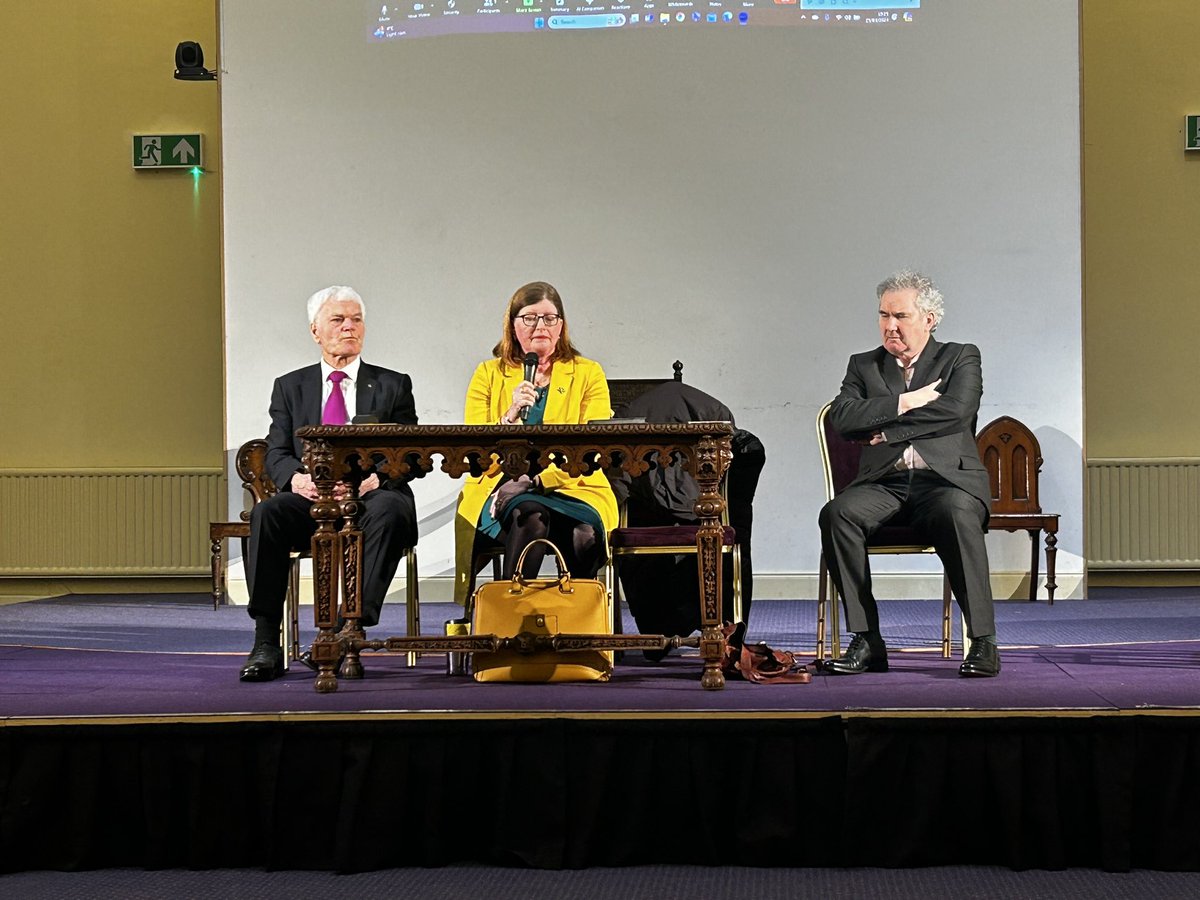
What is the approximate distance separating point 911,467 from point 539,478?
3.33ft

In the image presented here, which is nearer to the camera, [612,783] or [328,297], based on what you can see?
[612,783]

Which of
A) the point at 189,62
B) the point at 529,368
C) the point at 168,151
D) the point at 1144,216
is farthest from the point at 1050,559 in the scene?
the point at 168,151

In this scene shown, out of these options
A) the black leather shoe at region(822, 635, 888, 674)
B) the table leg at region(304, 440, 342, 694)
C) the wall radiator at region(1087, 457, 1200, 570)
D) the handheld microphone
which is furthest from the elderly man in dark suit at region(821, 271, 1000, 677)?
the wall radiator at region(1087, 457, 1200, 570)

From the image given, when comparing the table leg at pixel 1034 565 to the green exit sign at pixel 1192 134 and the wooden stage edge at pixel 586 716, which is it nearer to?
the green exit sign at pixel 1192 134

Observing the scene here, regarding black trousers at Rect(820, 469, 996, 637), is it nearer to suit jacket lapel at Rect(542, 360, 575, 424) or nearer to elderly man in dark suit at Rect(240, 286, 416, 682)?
suit jacket lapel at Rect(542, 360, 575, 424)

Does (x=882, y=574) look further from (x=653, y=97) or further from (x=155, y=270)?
(x=155, y=270)

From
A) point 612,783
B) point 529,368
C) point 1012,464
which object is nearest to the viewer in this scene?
point 612,783

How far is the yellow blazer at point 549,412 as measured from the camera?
12.2ft

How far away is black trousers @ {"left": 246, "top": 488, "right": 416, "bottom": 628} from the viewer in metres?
3.49

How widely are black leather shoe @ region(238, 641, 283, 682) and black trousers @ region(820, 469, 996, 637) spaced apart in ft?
4.73

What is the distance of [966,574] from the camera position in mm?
3438

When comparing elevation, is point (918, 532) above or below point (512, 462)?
below

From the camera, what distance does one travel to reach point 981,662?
330 cm

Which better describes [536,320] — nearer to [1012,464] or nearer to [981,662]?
[981,662]
